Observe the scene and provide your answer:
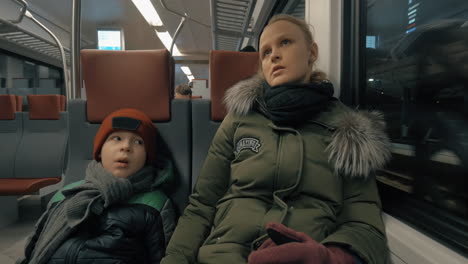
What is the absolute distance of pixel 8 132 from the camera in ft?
9.35

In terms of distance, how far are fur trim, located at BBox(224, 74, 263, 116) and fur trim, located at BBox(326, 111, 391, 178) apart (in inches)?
12.9

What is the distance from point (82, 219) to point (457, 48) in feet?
4.64

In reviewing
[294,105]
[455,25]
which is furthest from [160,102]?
[455,25]

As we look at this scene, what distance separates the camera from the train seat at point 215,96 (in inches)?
55.7

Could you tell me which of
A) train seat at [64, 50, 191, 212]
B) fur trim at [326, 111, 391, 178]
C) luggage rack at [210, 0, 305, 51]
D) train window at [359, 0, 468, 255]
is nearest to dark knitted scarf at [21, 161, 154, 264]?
train seat at [64, 50, 191, 212]

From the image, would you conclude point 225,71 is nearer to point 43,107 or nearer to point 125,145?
point 125,145

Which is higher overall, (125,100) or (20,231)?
(125,100)

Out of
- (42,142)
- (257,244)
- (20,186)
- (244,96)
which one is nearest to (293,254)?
(257,244)

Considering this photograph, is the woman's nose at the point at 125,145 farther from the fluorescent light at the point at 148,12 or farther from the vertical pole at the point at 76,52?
the fluorescent light at the point at 148,12

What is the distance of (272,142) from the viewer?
971 mm

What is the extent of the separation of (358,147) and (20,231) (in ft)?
8.99

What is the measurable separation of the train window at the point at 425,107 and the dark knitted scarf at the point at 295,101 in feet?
1.08

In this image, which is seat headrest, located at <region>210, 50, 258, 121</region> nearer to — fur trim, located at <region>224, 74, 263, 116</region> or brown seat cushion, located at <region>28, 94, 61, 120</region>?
fur trim, located at <region>224, 74, 263, 116</region>

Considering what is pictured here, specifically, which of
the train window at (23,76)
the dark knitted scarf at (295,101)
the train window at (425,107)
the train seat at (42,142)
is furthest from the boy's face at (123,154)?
the train window at (23,76)
